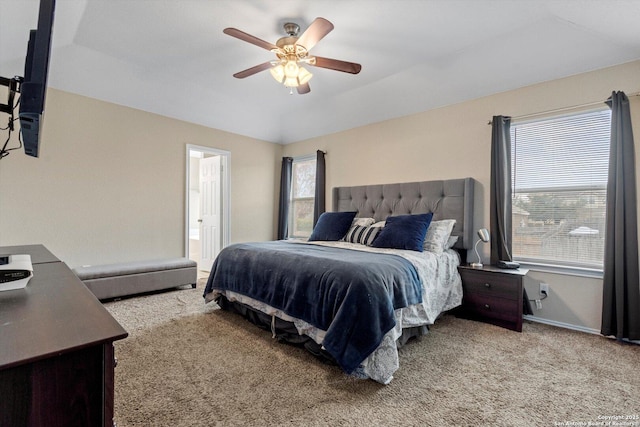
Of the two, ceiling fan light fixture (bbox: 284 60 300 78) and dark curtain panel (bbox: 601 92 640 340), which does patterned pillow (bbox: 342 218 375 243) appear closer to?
ceiling fan light fixture (bbox: 284 60 300 78)

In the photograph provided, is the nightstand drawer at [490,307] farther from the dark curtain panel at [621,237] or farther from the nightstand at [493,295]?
the dark curtain panel at [621,237]

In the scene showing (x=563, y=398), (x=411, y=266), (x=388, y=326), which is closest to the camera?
(x=563, y=398)

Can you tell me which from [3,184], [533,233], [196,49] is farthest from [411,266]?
[3,184]

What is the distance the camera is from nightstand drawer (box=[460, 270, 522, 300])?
2795mm

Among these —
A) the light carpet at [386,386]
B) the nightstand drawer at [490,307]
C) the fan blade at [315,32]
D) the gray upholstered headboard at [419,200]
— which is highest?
the fan blade at [315,32]

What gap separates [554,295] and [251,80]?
4293 mm

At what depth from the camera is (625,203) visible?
255 cm

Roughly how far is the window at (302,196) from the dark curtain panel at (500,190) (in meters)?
2.95

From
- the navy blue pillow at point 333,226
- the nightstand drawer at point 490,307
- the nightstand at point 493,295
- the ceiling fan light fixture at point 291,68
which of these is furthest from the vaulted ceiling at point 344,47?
the nightstand drawer at point 490,307

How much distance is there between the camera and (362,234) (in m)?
3.64

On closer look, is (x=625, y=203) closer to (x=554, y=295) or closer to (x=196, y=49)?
(x=554, y=295)

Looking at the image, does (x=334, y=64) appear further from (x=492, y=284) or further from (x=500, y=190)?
(x=492, y=284)

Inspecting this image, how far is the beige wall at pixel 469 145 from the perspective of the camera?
280cm

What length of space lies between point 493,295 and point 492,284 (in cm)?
11
